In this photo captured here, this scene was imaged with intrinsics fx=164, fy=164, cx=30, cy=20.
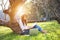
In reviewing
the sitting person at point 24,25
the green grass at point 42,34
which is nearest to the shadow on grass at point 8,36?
the green grass at point 42,34

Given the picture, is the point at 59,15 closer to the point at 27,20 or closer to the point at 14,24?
the point at 27,20

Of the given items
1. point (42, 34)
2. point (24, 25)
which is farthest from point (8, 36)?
point (42, 34)

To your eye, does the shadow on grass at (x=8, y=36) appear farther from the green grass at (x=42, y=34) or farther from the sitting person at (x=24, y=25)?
the sitting person at (x=24, y=25)

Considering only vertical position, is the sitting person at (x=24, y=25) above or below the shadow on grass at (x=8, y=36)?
above

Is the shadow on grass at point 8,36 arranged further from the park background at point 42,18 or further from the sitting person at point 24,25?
the sitting person at point 24,25

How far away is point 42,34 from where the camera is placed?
2.02 metres

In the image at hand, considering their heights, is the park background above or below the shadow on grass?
above

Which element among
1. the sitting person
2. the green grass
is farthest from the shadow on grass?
the sitting person

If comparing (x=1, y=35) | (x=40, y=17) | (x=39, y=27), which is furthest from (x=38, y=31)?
(x=1, y=35)

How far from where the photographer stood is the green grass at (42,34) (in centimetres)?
197

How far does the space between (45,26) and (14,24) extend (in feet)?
1.26

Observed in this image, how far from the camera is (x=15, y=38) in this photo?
1.96m

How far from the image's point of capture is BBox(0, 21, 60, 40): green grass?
77.4 inches

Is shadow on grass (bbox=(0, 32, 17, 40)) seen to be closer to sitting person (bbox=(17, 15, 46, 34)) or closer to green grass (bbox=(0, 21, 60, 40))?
green grass (bbox=(0, 21, 60, 40))
